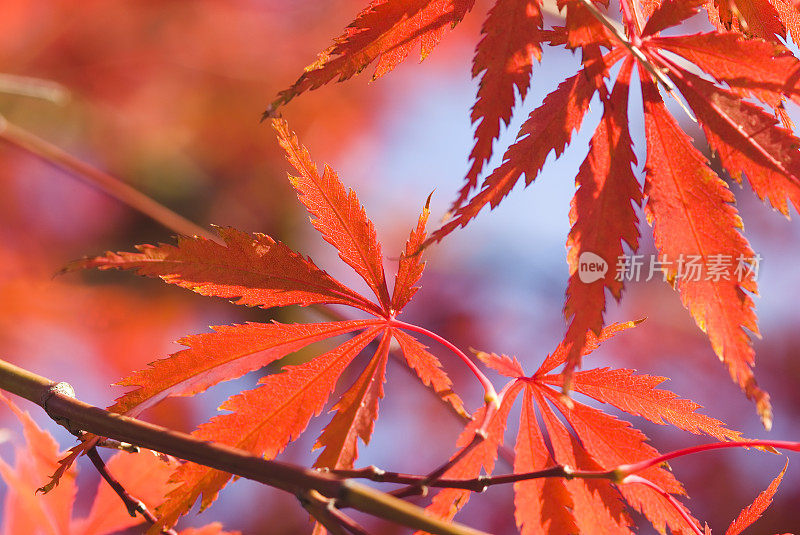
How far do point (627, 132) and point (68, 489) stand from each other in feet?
2.02

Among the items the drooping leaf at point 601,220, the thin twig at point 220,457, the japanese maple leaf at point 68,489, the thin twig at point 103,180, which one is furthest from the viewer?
the thin twig at point 103,180

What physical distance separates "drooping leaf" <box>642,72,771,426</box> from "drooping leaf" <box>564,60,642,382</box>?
3 cm

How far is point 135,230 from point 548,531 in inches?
77.4

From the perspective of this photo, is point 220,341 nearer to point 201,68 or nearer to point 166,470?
point 166,470

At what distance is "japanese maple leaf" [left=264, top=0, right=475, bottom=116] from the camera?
399mm

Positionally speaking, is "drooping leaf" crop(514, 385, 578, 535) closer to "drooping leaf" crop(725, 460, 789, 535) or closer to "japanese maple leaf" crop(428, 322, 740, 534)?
"japanese maple leaf" crop(428, 322, 740, 534)

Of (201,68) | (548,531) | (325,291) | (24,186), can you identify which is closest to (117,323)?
(24,186)

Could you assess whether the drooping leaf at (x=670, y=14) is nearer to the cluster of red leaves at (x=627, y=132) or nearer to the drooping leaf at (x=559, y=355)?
the cluster of red leaves at (x=627, y=132)

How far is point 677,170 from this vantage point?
416mm

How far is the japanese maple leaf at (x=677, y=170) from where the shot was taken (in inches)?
14.6

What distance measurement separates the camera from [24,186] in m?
1.94

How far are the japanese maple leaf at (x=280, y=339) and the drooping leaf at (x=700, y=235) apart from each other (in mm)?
166

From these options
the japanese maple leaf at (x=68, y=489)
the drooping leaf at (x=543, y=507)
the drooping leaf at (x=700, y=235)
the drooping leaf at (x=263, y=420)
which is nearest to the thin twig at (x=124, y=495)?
the drooping leaf at (x=263, y=420)

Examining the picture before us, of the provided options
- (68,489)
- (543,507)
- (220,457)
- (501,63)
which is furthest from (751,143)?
(68,489)
